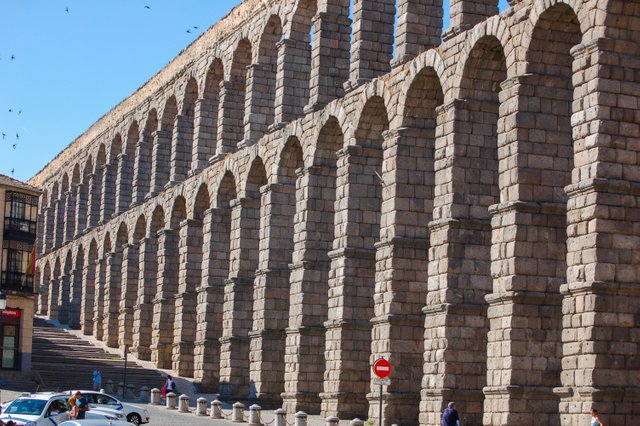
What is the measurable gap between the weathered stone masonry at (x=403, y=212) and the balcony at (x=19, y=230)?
20.8ft

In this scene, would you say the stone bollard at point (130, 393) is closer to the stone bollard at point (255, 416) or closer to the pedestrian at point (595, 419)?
the stone bollard at point (255, 416)

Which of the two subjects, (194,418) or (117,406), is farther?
(194,418)

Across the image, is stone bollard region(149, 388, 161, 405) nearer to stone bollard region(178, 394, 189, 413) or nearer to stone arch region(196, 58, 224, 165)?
stone bollard region(178, 394, 189, 413)

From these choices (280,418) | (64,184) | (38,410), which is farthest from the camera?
(64,184)

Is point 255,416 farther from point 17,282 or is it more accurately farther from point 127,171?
point 127,171

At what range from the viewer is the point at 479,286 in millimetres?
38531

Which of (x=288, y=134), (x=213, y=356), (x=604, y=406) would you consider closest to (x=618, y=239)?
(x=604, y=406)

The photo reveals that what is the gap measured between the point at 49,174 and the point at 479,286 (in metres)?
71.7

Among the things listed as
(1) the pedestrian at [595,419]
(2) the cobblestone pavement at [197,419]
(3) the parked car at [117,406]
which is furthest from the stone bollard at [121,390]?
(1) the pedestrian at [595,419]

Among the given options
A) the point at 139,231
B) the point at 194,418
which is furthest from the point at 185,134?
the point at 194,418

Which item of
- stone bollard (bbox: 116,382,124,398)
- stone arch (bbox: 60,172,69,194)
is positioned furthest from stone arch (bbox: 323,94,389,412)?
stone arch (bbox: 60,172,69,194)

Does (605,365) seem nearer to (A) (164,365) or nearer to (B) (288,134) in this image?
(B) (288,134)

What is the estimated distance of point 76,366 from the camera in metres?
66.1

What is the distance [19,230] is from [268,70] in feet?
55.0
